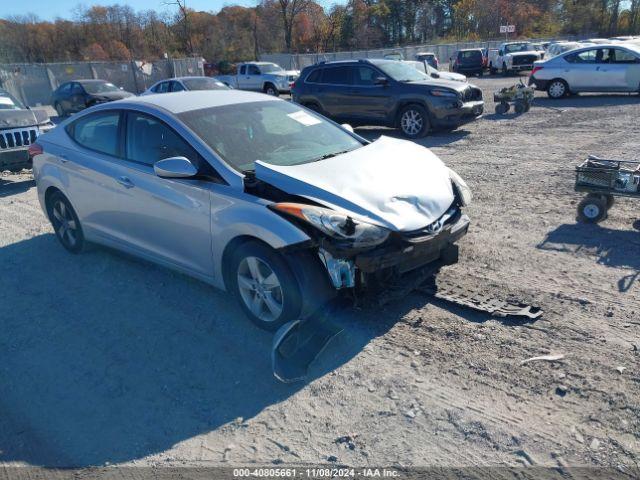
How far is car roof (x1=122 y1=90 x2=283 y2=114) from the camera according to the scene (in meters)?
4.80

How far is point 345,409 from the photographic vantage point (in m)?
3.21

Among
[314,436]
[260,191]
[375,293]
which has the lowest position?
[314,436]

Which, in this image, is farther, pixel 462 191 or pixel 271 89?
pixel 271 89

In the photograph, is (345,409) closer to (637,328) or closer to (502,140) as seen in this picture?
(637,328)

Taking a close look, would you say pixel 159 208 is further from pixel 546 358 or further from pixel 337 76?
pixel 337 76

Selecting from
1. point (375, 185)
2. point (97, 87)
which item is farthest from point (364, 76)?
point (97, 87)

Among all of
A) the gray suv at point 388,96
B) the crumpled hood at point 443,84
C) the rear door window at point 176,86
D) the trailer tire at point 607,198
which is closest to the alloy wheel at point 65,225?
the trailer tire at point 607,198

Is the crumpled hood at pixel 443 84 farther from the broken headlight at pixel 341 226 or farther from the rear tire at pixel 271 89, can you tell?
the rear tire at pixel 271 89

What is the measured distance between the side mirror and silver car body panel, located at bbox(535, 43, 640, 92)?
16.6 m

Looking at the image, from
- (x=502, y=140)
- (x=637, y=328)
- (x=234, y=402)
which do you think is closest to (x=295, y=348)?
(x=234, y=402)

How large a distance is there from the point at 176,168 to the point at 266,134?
943mm

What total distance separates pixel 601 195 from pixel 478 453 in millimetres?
4113

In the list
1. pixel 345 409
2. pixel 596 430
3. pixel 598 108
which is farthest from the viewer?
pixel 598 108

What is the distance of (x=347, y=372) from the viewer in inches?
140
